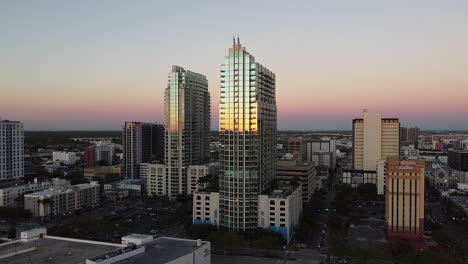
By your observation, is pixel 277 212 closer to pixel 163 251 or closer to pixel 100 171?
pixel 163 251

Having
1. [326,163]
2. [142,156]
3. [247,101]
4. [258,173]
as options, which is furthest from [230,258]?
[326,163]

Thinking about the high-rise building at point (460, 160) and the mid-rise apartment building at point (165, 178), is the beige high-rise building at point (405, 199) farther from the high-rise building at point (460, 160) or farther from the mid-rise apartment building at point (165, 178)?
the high-rise building at point (460, 160)

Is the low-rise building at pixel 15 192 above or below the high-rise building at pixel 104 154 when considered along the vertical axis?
below

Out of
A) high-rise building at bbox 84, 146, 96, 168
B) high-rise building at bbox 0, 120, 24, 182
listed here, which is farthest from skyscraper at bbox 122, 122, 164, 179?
high-rise building at bbox 0, 120, 24, 182

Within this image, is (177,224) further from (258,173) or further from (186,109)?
(186,109)

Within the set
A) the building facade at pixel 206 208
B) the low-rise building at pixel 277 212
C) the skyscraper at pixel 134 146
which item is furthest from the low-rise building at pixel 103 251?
the skyscraper at pixel 134 146

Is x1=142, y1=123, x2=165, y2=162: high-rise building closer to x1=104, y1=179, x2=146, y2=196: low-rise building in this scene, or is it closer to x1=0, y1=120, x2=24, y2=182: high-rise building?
x1=104, y1=179, x2=146, y2=196: low-rise building
